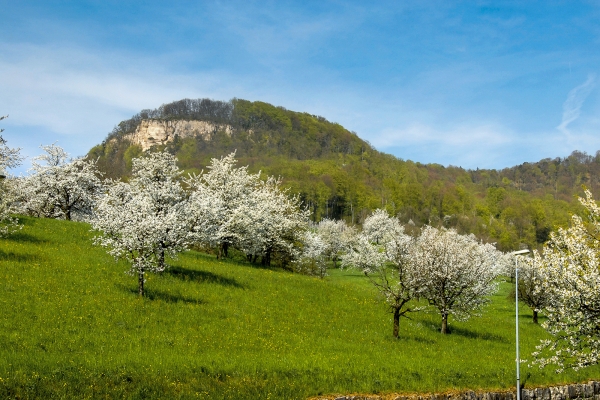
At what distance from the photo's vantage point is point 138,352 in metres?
18.6

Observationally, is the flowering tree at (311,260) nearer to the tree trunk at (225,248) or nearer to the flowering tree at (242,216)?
the flowering tree at (242,216)

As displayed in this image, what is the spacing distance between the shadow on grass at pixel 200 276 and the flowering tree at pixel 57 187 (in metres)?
21.6

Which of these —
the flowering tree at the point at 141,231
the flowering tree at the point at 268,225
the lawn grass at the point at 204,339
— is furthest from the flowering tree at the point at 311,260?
the flowering tree at the point at 141,231

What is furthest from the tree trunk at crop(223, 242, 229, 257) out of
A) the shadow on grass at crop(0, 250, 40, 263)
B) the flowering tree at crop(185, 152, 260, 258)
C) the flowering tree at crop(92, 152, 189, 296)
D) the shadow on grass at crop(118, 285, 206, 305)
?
the shadow on grass at crop(0, 250, 40, 263)

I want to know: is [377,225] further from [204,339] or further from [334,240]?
[204,339]

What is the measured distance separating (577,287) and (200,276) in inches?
861

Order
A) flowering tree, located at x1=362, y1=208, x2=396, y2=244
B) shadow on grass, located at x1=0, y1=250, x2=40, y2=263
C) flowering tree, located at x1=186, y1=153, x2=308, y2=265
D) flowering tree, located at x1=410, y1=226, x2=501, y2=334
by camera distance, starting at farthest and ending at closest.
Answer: flowering tree, located at x1=362, y1=208, x2=396, y2=244 < flowering tree, located at x1=186, y1=153, x2=308, y2=265 < flowering tree, located at x1=410, y1=226, x2=501, y2=334 < shadow on grass, located at x1=0, y1=250, x2=40, y2=263

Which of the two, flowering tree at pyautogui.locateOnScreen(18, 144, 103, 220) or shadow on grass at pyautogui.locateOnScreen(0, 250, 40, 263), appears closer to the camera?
shadow on grass at pyautogui.locateOnScreen(0, 250, 40, 263)

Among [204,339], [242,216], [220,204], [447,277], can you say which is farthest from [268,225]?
[204,339]

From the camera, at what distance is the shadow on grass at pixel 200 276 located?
31344 mm

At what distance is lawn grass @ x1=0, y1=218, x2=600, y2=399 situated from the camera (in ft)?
54.0

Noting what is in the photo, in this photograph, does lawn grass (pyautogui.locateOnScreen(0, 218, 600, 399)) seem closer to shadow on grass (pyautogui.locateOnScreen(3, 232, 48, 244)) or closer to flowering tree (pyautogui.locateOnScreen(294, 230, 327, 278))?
shadow on grass (pyautogui.locateOnScreen(3, 232, 48, 244))

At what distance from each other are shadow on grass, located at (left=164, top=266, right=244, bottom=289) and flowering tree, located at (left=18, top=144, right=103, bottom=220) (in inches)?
849

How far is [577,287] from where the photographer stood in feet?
60.4
